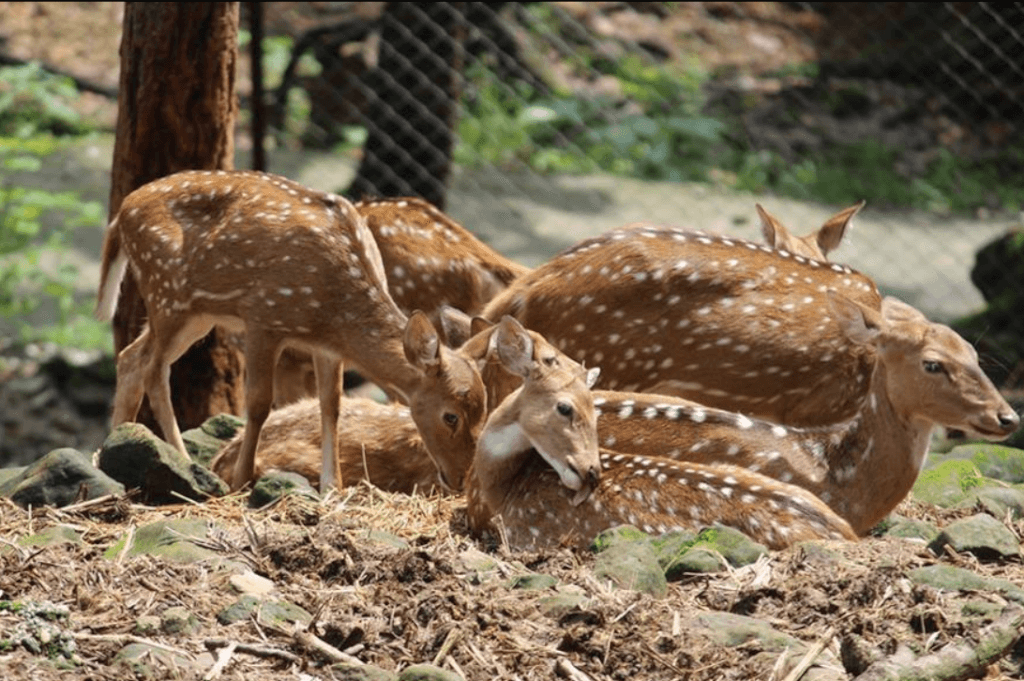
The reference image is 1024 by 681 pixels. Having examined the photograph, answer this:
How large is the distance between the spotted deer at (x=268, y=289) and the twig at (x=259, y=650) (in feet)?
7.36

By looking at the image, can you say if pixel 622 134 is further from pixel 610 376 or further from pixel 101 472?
pixel 101 472

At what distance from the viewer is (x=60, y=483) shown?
684 cm

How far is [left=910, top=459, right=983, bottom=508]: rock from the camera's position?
7.62 metres

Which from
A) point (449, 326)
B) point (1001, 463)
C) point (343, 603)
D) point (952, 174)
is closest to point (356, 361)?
point (449, 326)

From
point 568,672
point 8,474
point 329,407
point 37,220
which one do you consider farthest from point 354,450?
point 37,220

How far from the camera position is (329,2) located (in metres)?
14.6

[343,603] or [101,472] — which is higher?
[343,603]

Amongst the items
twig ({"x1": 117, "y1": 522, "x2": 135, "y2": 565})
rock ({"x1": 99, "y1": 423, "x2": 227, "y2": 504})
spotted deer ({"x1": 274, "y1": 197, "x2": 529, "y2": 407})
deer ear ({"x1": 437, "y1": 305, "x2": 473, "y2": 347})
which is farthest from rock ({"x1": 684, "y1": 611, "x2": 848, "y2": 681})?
spotted deer ({"x1": 274, "y1": 197, "x2": 529, "y2": 407})

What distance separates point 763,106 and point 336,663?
11995mm

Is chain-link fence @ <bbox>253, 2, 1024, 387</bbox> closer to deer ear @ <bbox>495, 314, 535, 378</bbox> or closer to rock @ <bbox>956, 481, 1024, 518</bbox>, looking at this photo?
rock @ <bbox>956, 481, 1024, 518</bbox>

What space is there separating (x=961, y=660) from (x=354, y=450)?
336 centimetres

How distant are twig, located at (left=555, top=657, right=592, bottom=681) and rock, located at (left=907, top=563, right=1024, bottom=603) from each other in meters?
1.15

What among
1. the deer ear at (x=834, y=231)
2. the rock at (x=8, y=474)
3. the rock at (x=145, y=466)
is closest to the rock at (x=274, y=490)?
the rock at (x=145, y=466)

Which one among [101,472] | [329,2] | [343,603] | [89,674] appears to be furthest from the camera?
[329,2]
